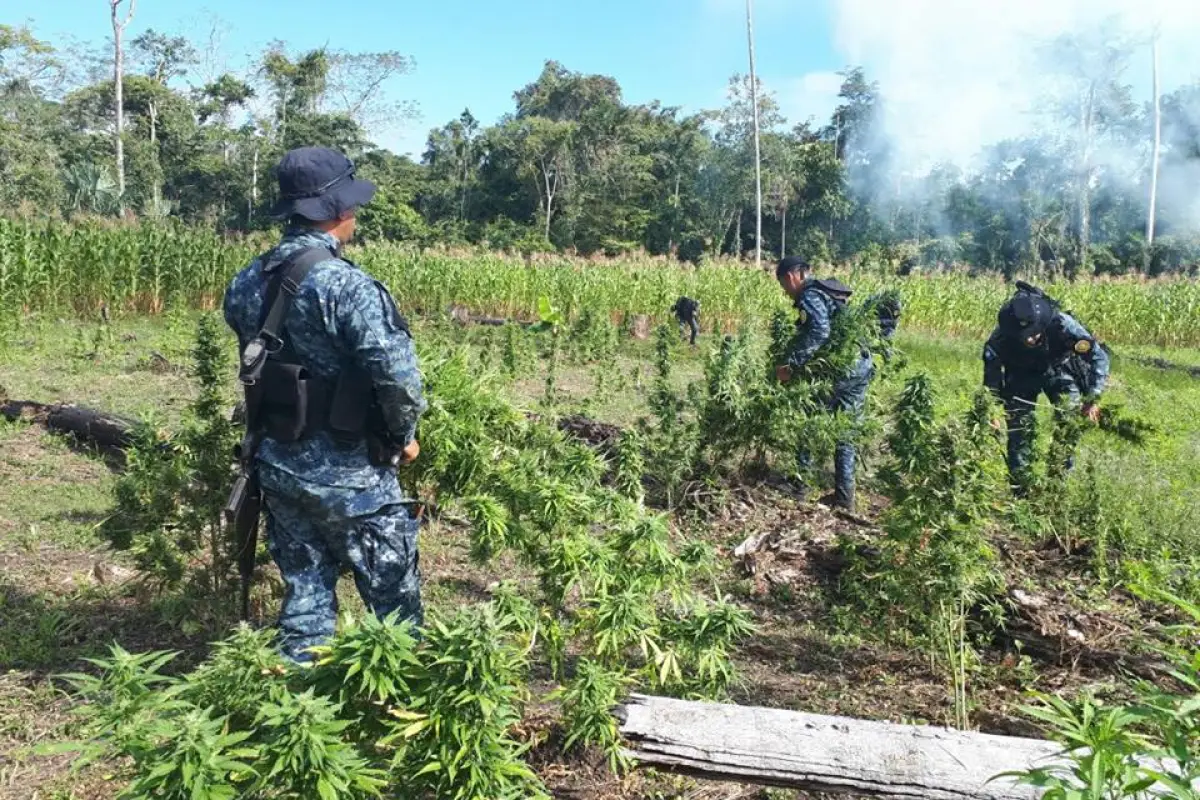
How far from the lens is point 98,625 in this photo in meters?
3.82

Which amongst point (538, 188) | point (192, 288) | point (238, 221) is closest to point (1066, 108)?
point (538, 188)

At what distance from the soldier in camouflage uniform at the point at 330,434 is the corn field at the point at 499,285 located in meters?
9.17

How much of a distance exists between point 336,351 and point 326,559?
767 millimetres

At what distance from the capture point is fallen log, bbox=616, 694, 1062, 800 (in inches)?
94.2

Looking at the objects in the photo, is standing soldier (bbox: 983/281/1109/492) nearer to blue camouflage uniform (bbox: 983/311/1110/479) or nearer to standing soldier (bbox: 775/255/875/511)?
blue camouflage uniform (bbox: 983/311/1110/479)

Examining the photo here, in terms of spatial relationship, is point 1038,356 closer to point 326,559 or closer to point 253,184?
point 326,559

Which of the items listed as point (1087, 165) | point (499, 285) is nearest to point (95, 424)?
point (499, 285)

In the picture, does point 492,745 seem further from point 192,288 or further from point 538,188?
point 538,188

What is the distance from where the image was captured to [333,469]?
110 inches

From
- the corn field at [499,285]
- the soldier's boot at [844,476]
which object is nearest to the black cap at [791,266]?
the soldier's boot at [844,476]

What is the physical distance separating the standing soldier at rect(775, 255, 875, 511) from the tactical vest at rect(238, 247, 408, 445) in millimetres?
3590

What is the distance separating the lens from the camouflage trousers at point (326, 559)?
2887mm

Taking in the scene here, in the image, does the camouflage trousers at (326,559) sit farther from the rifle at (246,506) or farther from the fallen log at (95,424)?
the fallen log at (95,424)

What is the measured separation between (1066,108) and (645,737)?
159ft
